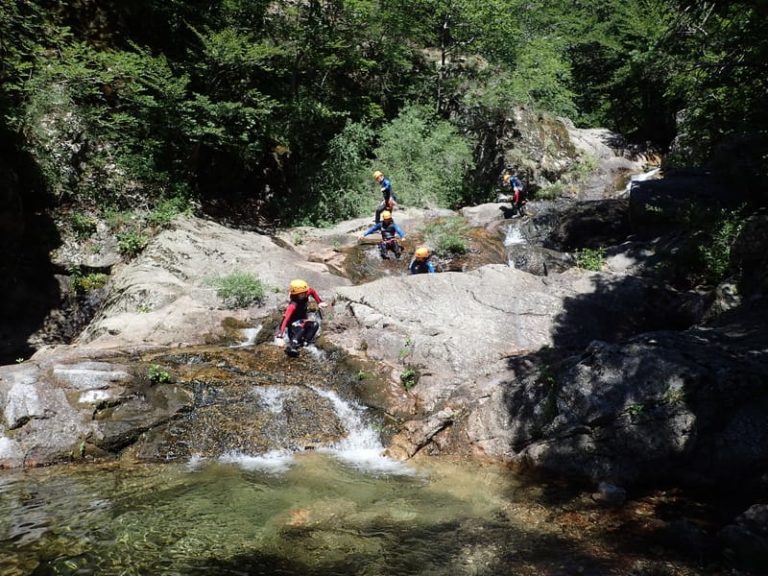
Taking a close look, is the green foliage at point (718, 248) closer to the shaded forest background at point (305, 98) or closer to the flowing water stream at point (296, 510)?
the shaded forest background at point (305, 98)

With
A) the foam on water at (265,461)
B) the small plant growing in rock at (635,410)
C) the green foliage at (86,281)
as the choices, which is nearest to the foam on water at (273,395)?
Answer: the foam on water at (265,461)

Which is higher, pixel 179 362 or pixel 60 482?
pixel 179 362

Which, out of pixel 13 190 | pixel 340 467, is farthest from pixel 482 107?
pixel 340 467

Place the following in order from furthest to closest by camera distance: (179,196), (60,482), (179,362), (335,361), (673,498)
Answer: (179,196) < (335,361) < (179,362) < (60,482) < (673,498)

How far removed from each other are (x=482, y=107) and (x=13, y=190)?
1828 centimetres

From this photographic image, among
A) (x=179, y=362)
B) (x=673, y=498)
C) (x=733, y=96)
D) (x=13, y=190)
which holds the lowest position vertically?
(x=179, y=362)

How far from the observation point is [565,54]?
110 feet

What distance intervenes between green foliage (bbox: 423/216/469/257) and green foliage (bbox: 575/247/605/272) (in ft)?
10.2

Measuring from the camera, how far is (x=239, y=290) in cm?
1180

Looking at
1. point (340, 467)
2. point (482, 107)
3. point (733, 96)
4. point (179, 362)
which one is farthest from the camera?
point (482, 107)

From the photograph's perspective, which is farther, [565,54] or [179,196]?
[565,54]

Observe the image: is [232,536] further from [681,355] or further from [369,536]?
[681,355]

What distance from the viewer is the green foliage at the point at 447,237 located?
1525cm

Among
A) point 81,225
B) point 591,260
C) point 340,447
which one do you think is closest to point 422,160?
point 591,260
